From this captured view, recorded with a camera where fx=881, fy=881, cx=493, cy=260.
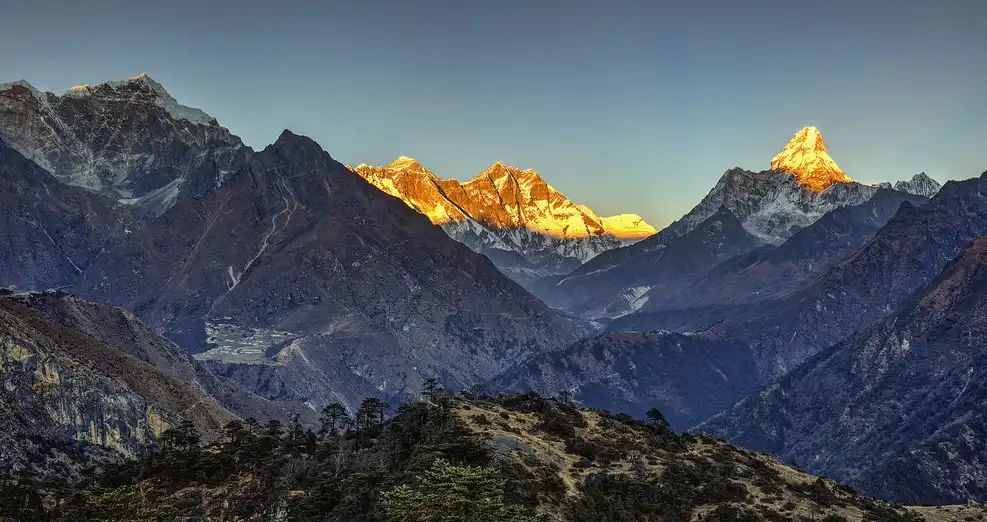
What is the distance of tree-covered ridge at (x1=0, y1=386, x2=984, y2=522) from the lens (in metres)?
122

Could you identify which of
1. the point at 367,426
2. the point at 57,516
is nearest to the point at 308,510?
the point at 57,516

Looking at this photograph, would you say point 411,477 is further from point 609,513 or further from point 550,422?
point 550,422

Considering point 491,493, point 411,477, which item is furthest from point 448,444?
point 491,493

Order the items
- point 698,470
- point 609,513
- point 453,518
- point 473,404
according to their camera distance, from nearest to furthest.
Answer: point 453,518 < point 609,513 < point 698,470 < point 473,404

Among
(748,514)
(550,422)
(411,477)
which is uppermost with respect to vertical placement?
(550,422)

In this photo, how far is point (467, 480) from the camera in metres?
101

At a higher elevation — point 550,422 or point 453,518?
point 550,422

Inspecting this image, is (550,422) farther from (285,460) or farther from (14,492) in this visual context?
(14,492)

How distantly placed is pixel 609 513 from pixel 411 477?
29193mm

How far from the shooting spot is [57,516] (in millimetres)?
143000

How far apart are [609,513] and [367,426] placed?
7917 centimetres

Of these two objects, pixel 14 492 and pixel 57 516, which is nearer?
pixel 57 516

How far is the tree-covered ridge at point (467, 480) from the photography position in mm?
121688

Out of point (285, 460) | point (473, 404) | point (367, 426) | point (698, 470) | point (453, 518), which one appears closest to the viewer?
point (453, 518)
